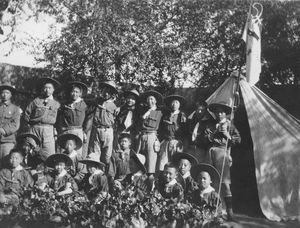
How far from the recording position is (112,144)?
7.12 meters

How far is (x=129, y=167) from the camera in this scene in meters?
6.38

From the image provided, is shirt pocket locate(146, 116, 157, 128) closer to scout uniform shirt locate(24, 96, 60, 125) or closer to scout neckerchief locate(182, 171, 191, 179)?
scout neckerchief locate(182, 171, 191, 179)

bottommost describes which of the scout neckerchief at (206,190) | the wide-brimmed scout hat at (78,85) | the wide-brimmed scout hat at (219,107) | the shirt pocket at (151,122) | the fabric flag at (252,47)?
the scout neckerchief at (206,190)

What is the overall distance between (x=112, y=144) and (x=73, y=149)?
34.7 inches

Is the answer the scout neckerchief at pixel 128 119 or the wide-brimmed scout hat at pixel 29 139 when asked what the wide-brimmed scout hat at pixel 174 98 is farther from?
the wide-brimmed scout hat at pixel 29 139

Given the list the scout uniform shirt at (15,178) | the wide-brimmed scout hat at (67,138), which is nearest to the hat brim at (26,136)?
the wide-brimmed scout hat at (67,138)

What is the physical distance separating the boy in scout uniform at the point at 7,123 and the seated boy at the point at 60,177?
919 mm

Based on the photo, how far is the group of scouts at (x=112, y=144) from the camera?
5656 millimetres

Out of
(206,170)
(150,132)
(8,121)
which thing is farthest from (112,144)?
(206,170)

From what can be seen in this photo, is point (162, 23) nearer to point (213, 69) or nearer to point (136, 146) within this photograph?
point (213, 69)

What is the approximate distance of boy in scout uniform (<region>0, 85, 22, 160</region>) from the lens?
255 inches

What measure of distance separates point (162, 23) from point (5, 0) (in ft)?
9.57

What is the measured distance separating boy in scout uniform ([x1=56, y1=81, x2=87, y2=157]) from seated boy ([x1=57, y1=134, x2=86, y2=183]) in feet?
0.89

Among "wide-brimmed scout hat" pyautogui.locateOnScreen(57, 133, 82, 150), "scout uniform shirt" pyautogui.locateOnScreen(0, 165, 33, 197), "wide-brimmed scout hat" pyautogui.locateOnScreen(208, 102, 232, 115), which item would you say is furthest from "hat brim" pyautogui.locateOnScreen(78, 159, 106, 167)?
"wide-brimmed scout hat" pyautogui.locateOnScreen(208, 102, 232, 115)
